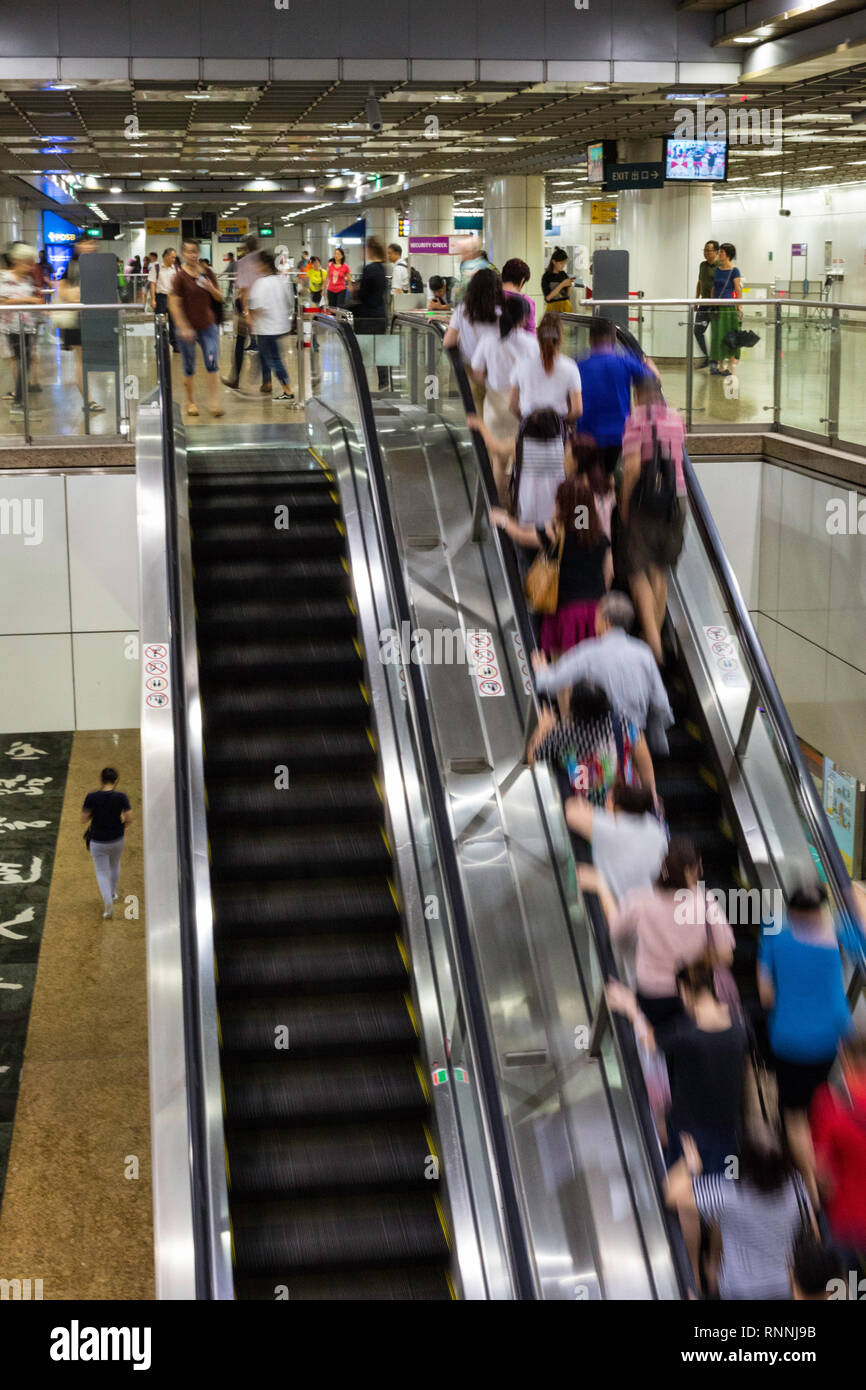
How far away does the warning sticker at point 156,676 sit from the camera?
6.69 meters

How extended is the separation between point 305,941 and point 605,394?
10.6 feet

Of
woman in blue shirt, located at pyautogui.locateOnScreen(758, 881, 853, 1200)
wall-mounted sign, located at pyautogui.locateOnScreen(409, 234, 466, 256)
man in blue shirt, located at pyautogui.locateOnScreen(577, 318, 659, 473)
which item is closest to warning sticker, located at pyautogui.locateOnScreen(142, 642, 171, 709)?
man in blue shirt, located at pyautogui.locateOnScreen(577, 318, 659, 473)

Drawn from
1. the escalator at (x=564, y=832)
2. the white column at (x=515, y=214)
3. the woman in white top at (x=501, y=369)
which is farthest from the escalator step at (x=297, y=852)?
the white column at (x=515, y=214)

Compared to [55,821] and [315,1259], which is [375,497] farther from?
[55,821]

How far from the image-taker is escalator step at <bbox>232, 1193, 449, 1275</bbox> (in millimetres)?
5633

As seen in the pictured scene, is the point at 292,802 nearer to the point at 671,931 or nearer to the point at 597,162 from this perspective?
the point at 671,931

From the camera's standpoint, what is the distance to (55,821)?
1312 cm

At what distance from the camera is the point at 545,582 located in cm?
701

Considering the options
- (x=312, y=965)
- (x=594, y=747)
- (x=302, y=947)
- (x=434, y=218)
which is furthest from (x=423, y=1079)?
(x=434, y=218)

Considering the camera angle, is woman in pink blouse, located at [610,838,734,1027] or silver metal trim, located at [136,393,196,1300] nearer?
woman in pink blouse, located at [610,838,734,1027]

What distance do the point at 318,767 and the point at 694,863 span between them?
9.70 feet

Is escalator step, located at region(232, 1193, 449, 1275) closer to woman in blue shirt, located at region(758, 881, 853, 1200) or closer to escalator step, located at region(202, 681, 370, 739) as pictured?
woman in blue shirt, located at region(758, 881, 853, 1200)

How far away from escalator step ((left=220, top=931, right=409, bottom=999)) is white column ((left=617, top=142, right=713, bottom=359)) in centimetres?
1886

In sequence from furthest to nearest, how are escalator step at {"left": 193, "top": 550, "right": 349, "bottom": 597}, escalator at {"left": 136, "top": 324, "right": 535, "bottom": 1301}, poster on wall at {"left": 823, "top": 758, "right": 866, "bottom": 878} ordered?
1. poster on wall at {"left": 823, "top": 758, "right": 866, "bottom": 878}
2. escalator step at {"left": 193, "top": 550, "right": 349, "bottom": 597}
3. escalator at {"left": 136, "top": 324, "right": 535, "bottom": 1301}
